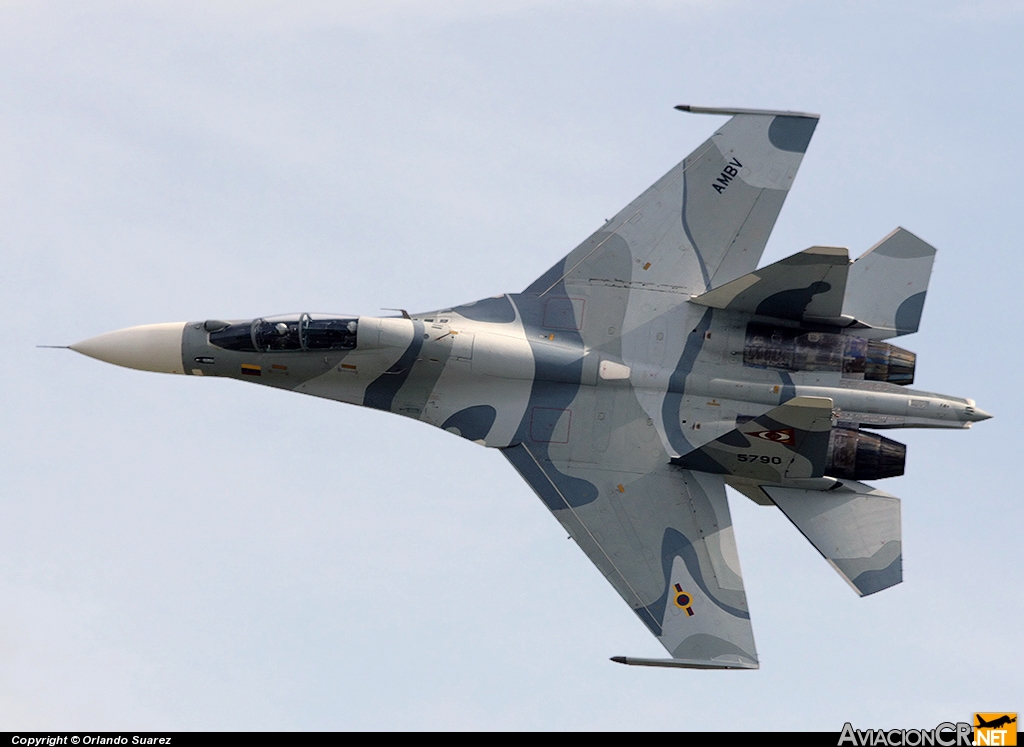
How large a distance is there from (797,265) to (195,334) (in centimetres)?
877

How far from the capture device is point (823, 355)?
2109 centimetres

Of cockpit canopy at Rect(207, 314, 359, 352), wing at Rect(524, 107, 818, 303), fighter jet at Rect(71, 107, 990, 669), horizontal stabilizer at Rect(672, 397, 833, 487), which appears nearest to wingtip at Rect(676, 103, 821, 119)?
wing at Rect(524, 107, 818, 303)

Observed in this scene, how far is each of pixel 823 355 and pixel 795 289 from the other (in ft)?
3.46

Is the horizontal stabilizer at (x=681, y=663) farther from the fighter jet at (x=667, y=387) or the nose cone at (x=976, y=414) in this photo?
the nose cone at (x=976, y=414)

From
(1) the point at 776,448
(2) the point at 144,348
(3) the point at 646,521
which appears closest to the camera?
(1) the point at 776,448

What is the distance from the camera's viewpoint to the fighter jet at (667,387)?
20766mm

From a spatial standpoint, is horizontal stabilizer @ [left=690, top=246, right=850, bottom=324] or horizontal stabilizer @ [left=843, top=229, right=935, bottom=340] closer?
horizontal stabilizer @ [left=690, top=246, right=850, bottom=324]

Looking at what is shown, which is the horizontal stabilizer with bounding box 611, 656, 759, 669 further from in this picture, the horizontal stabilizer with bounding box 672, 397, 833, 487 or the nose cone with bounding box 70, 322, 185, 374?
the nose cone with bounding box 70, 322, 185, 374

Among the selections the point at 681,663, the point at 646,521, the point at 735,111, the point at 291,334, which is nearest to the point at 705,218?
the point at 735,111

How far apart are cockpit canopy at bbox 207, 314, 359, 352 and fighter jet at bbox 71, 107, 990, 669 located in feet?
0.07

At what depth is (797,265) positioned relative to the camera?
2069 centimetres

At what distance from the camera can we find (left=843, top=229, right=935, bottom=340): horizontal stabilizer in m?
21.6

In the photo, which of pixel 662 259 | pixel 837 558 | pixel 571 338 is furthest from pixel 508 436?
→ pixel 837 558

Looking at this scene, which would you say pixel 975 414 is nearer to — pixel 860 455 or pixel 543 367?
pixel 860 455
